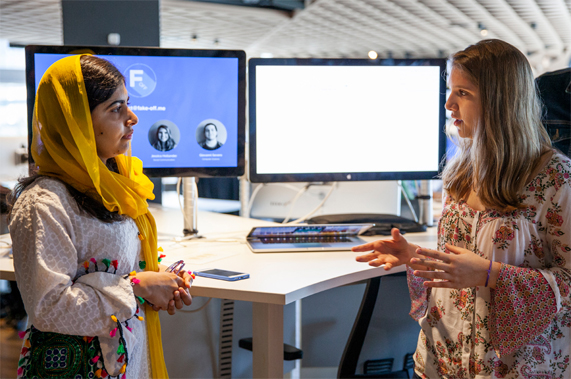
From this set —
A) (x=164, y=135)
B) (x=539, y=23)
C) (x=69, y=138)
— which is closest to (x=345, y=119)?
(x=164, y=135)

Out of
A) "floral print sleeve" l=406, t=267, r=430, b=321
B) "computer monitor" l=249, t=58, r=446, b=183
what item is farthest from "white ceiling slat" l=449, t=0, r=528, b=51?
"floral print sleeve" l=406, t=267, r=430, b=321

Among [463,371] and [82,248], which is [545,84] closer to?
[463,371]

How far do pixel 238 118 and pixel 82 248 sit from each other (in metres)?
0.85

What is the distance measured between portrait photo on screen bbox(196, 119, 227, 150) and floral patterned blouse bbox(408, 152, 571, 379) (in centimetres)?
84

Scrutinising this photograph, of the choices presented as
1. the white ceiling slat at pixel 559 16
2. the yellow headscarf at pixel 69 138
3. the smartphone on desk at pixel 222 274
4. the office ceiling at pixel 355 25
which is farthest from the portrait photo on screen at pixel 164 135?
the white ceiling slat at pixel 559 16

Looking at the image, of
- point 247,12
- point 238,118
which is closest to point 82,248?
A: point 238,118

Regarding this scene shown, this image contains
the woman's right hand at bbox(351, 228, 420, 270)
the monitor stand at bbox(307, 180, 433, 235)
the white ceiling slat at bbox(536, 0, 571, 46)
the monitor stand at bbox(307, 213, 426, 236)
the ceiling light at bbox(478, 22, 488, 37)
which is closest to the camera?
the woman's right hand at bbox(351, 228, 420, 270)

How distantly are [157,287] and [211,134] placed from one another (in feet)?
2.49

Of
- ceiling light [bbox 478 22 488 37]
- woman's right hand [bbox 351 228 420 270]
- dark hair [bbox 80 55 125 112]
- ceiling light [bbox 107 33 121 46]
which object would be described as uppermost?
ceiling light [bbox 478 22 488 37]

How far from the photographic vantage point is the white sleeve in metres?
0.88

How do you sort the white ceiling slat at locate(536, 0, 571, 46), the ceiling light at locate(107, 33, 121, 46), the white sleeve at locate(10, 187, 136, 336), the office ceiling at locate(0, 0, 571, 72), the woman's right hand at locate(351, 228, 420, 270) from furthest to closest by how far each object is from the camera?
the office ceiling at locate(0, 0, 571, 72), the white ceiling slat at locate(536, 0, 571, 46), the ceiling light at locate(107, 33, 121, 46), the woman's right hand at locate(351, 228, 420, 270), the white sleeve at locate(10, 187, 136, 336)

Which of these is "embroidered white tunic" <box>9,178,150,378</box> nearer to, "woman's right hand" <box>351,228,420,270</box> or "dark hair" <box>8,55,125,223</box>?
"dark hair" <box>8,55,125,223</box>

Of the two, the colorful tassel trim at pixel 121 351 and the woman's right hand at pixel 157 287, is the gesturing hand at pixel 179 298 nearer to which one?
the woman's right hand at pixel 157 287

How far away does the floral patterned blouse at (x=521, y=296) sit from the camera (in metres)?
1.05
